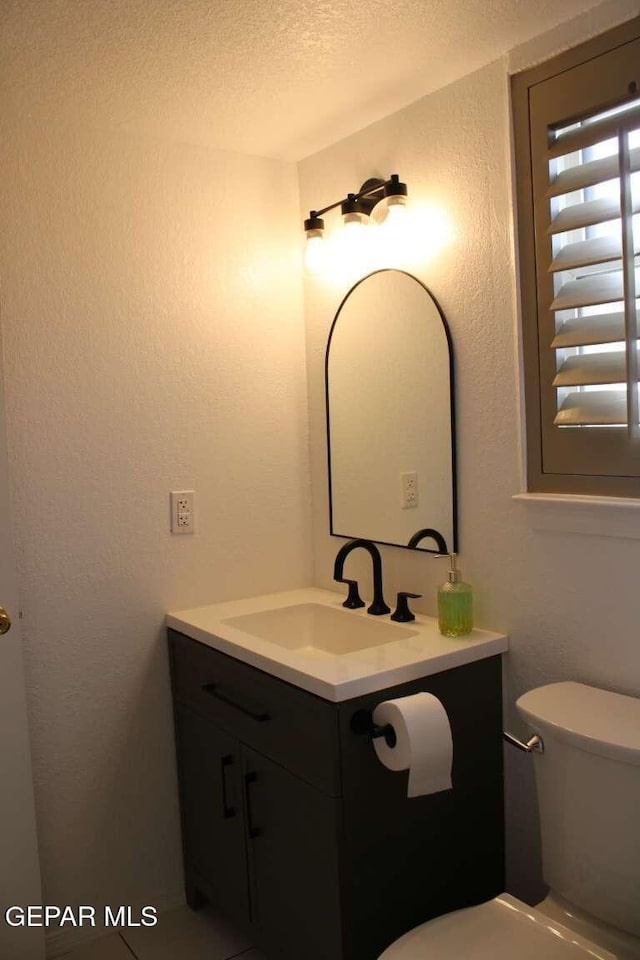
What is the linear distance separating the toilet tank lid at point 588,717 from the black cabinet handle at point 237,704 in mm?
596

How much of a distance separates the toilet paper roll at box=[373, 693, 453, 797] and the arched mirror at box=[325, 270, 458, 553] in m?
0.56

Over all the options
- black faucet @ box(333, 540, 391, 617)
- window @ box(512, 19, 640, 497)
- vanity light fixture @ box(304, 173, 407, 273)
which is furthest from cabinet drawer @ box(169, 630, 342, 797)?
vanity light fixture @ box(304, 173, 407, 273)

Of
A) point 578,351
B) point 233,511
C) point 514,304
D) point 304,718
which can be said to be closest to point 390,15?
point 514,304

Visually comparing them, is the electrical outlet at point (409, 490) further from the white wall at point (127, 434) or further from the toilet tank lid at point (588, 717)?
the toilet tank lid at point (588, 717)

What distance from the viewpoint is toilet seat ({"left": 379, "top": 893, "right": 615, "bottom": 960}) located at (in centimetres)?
139

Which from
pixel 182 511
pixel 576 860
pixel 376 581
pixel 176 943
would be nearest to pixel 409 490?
pixel 376 581

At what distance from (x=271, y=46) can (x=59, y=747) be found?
1.81 metres

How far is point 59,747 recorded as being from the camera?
207 centimetres

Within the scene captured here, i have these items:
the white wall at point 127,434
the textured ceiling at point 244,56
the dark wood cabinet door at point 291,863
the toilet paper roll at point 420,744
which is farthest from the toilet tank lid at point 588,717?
the textured ceiling at point 244,56

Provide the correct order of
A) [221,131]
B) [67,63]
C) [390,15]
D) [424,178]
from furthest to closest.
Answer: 1. [221,131]
2. [424,178]
3. [67,63]
4. [390,15]

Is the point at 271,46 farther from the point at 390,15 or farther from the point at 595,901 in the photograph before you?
the point at 595,901

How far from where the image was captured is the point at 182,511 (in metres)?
2.25

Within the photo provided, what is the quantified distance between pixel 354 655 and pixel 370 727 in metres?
0.19

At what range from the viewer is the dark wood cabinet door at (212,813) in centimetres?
196
